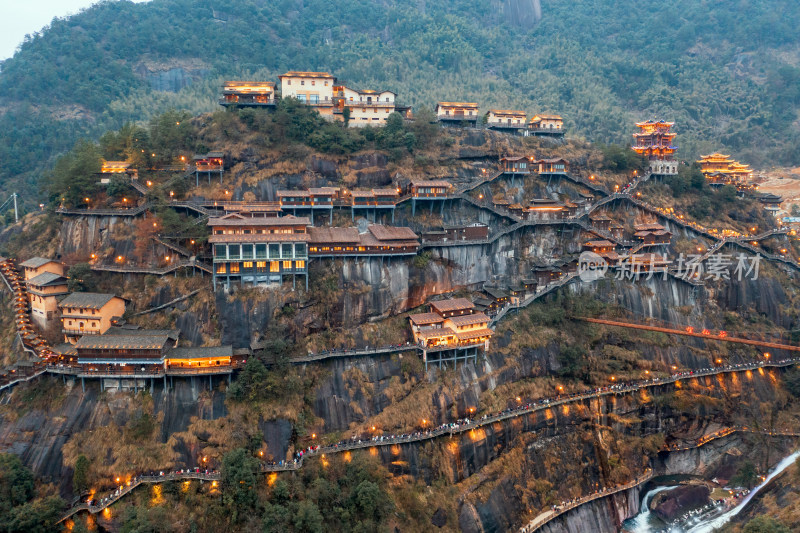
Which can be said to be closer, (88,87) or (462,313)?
(462,313)

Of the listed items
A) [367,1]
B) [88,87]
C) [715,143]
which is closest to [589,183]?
[715,143]

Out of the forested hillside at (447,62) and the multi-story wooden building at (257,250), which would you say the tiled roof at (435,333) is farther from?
the forested hillside at (447,62)

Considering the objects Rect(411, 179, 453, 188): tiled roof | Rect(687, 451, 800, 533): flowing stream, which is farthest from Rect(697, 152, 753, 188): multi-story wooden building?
Rect(411, 179, 453, 188): tiled roof

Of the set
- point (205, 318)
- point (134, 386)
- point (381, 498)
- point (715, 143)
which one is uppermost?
point (715, 143)

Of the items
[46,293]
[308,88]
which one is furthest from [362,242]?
[308,88]

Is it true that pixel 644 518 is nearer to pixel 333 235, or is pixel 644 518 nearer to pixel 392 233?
pixel 392 233

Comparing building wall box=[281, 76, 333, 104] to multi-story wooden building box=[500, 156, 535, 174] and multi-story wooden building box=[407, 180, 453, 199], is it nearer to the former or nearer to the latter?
multi-story wooden building box=[407, 180, 453, 199]

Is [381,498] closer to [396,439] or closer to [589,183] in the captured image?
[396,439]
